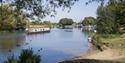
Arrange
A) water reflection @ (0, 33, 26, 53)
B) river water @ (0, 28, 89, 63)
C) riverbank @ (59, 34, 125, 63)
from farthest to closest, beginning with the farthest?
water reflection @ (0, 33, 26, 53), river water @ (0, 28, 89, 63), riverbank @ (59, 34, 125, 63)

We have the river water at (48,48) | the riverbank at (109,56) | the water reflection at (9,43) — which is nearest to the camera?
the riverbank at (109,56)

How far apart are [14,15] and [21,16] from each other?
0.33 metres

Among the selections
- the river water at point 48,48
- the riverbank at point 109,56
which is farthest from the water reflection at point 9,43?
the riverbank at point 109,56

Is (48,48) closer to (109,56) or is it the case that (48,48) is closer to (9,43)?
(9,43)

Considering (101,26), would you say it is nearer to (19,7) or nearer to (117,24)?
(117,24)

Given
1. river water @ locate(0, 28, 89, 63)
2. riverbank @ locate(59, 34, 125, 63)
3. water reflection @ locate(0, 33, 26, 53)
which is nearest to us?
riverbank @ locate(59, 34, 125, 63)

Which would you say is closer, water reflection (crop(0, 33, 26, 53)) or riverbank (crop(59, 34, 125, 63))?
riverbank (crop(59, 34, 125, 63))

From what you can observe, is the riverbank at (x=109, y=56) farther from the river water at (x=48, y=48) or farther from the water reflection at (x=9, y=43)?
the water reflection at (x=9, y=43)

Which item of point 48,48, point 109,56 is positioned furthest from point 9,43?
point 109,56

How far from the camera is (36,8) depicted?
12164mm

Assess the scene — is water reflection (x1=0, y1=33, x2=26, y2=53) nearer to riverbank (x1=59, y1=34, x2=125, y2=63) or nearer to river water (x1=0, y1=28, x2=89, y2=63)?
river water (x1=0, y1=28, x2=89, y2=63)

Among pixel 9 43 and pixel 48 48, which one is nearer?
pixel 48 48

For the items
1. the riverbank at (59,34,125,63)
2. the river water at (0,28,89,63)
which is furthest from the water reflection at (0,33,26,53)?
the riverbank at (59,34,125,63)

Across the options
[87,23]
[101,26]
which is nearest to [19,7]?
[101,26]
